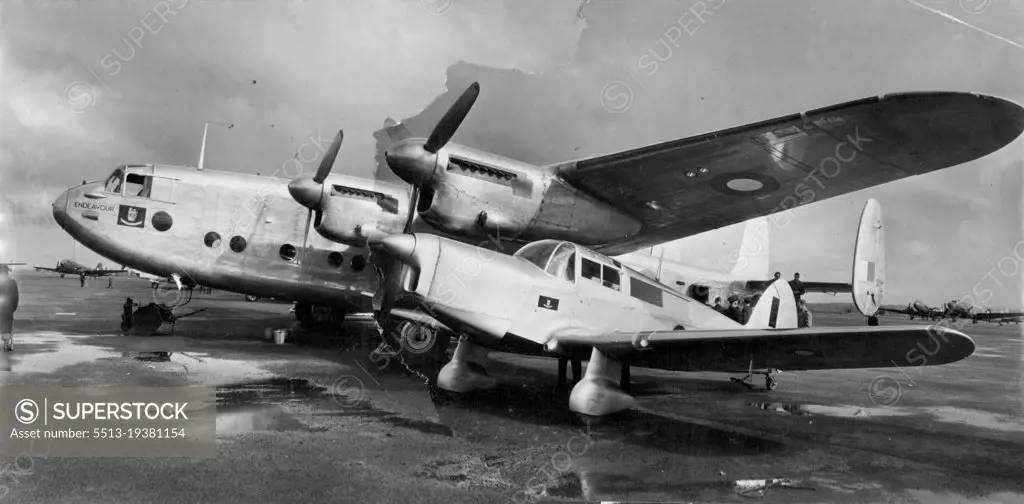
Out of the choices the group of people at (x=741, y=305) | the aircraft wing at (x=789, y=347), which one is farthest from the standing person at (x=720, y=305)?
the aircraft wing at (x=789, y=347)

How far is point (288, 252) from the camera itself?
1265 centimetres

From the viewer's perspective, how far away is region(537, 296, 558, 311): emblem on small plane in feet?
22.2

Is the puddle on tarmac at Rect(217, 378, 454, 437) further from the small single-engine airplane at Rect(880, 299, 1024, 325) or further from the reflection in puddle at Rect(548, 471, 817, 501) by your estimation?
the small single-engine airplane at Rect(880, 299, 1024, 325)

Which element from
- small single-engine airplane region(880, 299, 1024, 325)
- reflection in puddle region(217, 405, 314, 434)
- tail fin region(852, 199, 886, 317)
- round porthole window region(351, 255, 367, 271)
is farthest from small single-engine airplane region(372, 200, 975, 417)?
small single-engine airplane region(880, 299, 1024, 325)

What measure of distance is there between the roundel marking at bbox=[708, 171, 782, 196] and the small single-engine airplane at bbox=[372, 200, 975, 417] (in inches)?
98.8

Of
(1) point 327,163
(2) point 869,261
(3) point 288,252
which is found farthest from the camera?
(3) point 288,252

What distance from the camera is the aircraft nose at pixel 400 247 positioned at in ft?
20.6

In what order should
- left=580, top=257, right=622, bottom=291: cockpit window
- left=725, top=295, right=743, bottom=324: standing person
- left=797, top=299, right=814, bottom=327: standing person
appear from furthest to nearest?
1. left=725, top=295, right=743, bottom=324: standing person
2. left=797, top=299, right=814, bottom=327: standing person
3. left=580, top=257, right=622, bottom=291: cockpit window

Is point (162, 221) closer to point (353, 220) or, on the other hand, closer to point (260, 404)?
point (353, 220)

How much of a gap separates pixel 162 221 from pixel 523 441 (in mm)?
9893

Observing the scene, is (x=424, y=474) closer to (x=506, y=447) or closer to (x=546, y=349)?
(x=506, y=447)

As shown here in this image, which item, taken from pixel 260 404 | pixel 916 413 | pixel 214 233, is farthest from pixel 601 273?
pixel 214 233

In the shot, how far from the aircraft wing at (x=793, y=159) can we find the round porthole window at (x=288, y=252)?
6.22m

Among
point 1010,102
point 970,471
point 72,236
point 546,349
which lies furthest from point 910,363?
point 72,236
